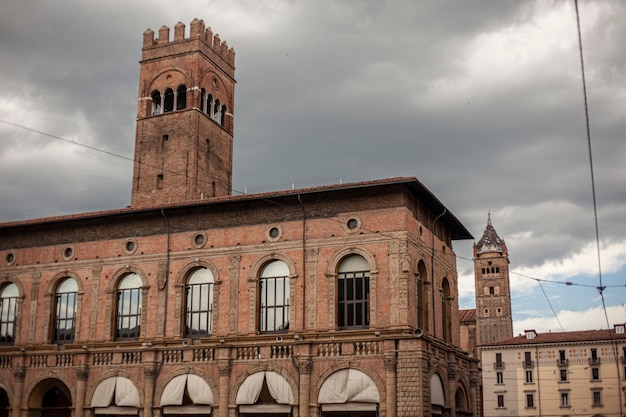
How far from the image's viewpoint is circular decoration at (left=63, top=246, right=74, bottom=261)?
127 ft

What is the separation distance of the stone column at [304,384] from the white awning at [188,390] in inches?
172

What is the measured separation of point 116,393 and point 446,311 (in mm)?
16427

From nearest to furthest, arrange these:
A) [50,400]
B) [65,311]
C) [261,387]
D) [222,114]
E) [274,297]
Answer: [261,387], [274,297], [65,311], [50,400], [222,114]

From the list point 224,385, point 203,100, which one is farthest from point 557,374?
point 224,385

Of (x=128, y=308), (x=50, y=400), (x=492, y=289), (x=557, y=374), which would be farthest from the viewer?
(x=492, y=289)

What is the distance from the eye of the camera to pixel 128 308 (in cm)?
3700

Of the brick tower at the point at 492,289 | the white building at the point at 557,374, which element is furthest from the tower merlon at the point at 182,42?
the brick tower at the point at 492,289

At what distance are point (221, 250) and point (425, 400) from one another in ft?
38.4

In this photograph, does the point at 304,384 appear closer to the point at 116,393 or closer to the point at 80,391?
the point at 116,393

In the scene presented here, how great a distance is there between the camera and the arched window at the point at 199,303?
3538 centimetres

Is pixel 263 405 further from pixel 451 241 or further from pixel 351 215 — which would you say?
pixel 451 241

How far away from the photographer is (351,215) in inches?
1314

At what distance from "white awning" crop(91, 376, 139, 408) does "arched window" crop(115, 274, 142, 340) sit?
238 cm

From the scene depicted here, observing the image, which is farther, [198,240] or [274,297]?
[198,240]
